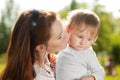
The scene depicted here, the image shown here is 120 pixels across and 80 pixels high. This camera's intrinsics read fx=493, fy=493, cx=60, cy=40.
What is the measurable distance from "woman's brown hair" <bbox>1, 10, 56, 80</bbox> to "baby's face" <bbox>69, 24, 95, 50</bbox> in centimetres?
20

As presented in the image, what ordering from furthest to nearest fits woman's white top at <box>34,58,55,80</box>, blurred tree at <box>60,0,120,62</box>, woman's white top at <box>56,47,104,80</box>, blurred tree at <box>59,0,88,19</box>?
1. blurred tree at <box>59,0,88,19</box>
2. blurred tree at <box>60,0,120,62</box>
3. woman's white top at <box>56,47,104,80</box>
4. woman's white top at <box>34,58,55,80</box>

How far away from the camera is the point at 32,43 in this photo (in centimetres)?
370

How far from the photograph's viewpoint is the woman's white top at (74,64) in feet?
12.7


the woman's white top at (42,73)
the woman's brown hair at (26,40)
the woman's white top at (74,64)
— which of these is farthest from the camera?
the woman's white top at (74,64)

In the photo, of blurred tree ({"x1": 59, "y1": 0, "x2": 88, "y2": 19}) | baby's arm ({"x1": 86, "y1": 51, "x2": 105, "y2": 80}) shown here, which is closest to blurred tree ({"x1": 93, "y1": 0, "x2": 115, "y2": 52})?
blurred tree ({"x1": 59, "y1": 0, "x2": 88, "y2": 19})

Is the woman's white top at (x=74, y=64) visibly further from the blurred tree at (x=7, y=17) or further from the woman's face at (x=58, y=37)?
the blurred tree at (x=7, y=17)

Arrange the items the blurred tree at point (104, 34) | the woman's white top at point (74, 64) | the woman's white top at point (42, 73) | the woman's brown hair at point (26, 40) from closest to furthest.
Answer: the woman's brown hair at point (26, 40)
the woman's white top at point (42, 73)
the woman's white top at point (74, 64)
the blurred tree at point (104, 34)

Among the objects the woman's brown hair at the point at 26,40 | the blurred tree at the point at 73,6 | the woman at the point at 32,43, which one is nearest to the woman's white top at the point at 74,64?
the woman at the point at 32,43

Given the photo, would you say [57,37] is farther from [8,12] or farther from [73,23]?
[8,12]

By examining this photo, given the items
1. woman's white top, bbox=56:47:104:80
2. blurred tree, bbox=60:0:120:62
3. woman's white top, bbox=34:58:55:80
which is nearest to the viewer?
woman's white top, bbox=34:58:55:80

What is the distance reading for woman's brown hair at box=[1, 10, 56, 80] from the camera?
364 centimetres

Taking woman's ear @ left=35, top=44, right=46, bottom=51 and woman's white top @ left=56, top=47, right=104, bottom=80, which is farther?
woman's white top @ left=56, top=47, right=104, bottom=80

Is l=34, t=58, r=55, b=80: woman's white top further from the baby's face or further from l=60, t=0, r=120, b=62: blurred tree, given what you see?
l=60, t=0, r=120, b=62: blurred tree

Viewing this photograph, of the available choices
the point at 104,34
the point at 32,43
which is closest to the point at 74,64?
the point at 32,43
